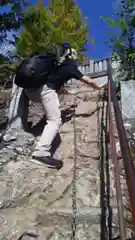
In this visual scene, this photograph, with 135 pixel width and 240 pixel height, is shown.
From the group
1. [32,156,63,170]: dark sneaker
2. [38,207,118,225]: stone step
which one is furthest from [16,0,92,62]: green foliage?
[38,207,118,225]: stone step

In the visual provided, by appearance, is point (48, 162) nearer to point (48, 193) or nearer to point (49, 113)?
point (48, 193)

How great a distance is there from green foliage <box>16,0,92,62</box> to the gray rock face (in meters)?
8.56

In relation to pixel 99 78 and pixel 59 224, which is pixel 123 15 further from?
pixel 59 224

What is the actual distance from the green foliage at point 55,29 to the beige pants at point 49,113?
834 centimetres

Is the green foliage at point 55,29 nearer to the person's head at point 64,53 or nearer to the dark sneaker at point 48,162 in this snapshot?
the person's head at point 64,53

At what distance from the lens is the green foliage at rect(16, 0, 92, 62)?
1267 cm

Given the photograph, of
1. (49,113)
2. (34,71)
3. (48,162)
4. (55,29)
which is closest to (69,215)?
(48,162)

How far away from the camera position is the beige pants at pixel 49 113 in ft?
11.7

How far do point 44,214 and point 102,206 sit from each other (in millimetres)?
504

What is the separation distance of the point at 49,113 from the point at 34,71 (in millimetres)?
532

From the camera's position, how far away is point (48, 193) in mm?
3029

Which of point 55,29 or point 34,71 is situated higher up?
point 55,29


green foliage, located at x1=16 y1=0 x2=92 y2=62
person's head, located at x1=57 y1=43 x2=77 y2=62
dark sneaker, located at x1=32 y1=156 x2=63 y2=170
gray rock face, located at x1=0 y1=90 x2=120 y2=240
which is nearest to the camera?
gray rock face, located at x1=0 y1=90 x2=120 y2=240

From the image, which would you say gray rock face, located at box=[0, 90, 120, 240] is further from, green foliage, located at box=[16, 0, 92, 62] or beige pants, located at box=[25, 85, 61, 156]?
green foliage, located at box=[16, 0, 92, 62]
